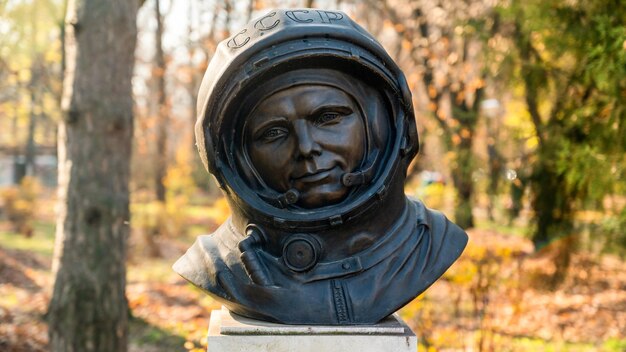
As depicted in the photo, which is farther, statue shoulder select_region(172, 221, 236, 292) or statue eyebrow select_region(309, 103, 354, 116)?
statue shoulder select_region(172, 221, 236, 292)

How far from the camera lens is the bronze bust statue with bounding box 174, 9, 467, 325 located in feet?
9.28

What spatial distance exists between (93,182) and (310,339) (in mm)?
3207

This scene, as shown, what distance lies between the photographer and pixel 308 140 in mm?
2822

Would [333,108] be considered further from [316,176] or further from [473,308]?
[473,308]

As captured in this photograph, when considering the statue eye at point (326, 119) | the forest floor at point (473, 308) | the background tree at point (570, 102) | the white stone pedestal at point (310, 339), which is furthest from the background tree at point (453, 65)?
the white stone pedestal at point (310, 339)

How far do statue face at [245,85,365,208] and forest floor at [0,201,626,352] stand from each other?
2.27 metres

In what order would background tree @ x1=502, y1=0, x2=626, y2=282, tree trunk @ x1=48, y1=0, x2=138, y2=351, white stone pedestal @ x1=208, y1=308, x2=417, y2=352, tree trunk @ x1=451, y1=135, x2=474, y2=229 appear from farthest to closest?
tree trunk @ x1=451, y1=135, x2=474, y2=229 < background tree @ x1=502, y1=0, x2=626, y2=282 < tree trunk @ x1=48, y1=0, x2=138, y2=351 < white stone pedestal @ x1=208, y1=308, x2=417, y2=352

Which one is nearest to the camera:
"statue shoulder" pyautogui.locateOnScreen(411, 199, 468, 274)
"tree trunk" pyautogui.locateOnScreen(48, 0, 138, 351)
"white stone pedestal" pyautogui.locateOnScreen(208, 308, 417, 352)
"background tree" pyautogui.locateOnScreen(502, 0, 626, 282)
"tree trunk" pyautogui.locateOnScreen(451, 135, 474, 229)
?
"white stone pedestal" pyautogui.locateOnScreen(208, 308, 417, 352)

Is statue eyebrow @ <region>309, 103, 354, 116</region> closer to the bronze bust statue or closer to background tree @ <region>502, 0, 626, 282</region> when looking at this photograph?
the bronze bust statue

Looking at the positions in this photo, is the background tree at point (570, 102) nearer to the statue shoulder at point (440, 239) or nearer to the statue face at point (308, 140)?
the statue shoulder at point (440, 239)

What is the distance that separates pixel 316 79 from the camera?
2859mm

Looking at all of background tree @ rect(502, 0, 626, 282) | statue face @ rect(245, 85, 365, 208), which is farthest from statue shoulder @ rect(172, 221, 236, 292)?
background tree @ rect(502, 0, 626, 282)

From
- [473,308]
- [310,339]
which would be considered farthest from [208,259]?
[473,308]

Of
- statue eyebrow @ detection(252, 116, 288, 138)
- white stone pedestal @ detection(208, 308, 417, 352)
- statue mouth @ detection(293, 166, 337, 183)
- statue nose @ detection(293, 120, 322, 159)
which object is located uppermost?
statue eyebrow @ detection(252, 116, 288, 138)
